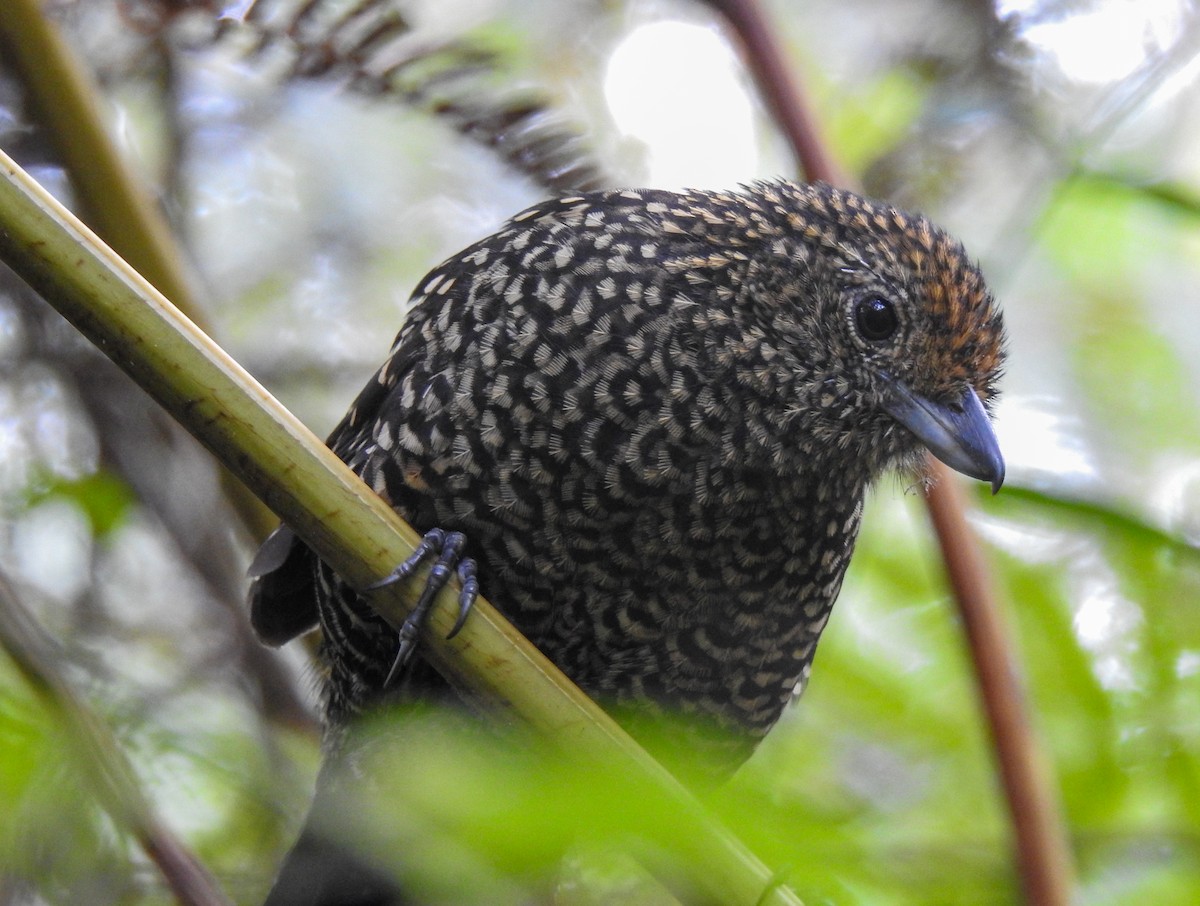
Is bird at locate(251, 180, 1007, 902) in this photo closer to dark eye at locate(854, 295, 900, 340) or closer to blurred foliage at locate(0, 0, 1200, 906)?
dark eye at locate(854, 295, 900, 340)

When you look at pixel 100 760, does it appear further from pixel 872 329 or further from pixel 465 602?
pixel 872 329

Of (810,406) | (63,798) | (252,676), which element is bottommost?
(63,798)

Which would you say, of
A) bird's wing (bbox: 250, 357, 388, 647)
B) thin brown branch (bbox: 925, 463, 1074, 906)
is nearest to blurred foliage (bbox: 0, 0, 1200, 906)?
thin brown branch (bbox: 925, 463, 1074, 906)

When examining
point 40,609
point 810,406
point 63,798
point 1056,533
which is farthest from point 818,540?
point 40,609

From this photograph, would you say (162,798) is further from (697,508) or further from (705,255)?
(705,255)

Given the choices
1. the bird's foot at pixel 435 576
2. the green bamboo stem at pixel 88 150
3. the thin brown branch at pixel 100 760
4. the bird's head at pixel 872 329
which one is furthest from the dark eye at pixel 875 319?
the thin brown branch at pixel 100 760

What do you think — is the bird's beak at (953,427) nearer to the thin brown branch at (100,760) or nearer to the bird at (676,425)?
the bird at (676,425)
